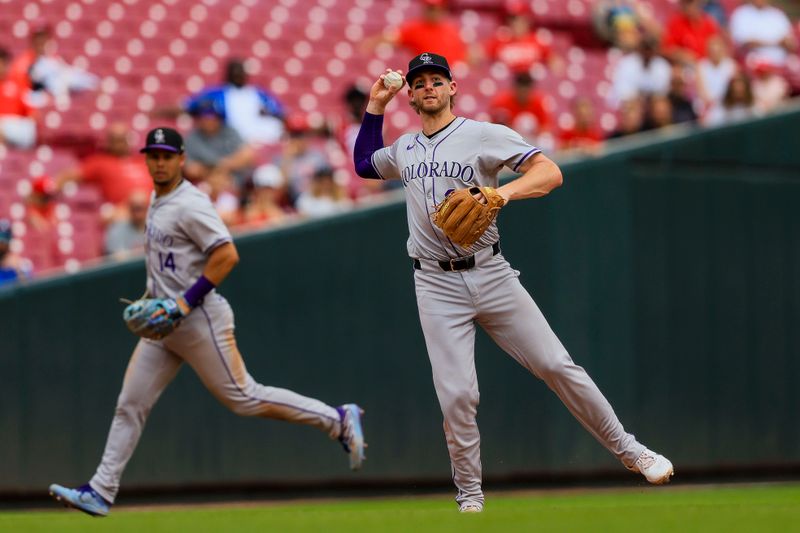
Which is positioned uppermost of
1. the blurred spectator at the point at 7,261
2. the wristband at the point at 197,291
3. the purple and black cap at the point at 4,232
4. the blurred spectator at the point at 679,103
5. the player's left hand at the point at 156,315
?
the blurred spectator at the point at 679,103

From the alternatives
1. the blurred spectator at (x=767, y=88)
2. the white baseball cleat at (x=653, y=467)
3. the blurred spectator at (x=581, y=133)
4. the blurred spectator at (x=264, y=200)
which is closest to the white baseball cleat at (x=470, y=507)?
the white baseball cleat at (x=653, y=467)

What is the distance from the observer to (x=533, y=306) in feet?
18.0

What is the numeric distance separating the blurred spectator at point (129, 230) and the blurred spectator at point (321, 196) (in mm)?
1127

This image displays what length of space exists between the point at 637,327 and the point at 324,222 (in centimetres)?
208

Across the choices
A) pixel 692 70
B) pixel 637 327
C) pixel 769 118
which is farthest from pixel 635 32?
pixel 637 327

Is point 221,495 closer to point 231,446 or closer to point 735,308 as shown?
point 231,446

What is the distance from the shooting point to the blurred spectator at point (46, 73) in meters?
10.5

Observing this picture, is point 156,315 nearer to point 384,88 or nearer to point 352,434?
point 352,434

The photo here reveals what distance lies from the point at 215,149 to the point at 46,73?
2152 mm

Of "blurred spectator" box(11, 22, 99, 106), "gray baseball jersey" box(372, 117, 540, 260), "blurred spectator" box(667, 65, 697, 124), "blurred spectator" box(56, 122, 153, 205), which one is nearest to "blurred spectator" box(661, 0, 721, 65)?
"blurred spectator" box(667, 65, 697, 124)

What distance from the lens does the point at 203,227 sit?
6.12 metres

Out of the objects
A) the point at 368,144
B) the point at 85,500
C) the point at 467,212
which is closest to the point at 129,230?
the point at 85,500

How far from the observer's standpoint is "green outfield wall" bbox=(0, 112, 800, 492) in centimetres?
774

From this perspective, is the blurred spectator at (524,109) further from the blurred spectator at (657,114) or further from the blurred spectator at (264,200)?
the blurred spectator at (264,200)
